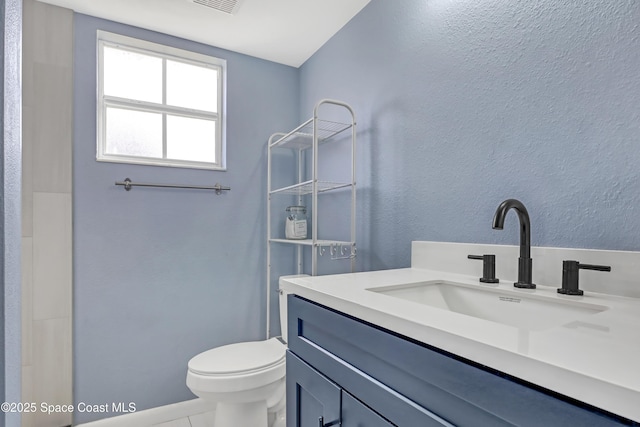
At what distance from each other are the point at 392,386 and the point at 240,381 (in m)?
1.06

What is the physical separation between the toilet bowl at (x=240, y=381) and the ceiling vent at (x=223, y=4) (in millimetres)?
1844

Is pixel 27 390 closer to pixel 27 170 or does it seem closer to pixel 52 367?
pixel 52 367

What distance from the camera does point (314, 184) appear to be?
1.66 m

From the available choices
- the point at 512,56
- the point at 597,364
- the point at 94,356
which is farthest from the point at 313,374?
the point at 94,356

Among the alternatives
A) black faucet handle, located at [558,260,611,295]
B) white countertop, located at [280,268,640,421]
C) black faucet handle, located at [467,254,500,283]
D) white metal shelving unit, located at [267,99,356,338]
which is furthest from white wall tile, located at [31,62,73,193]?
black faucet handle, located at [558,260,611,295]

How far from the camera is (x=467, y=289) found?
0.99m

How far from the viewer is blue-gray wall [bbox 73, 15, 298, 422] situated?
181 centimetres

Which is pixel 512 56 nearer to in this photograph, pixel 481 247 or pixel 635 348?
pixel 481 247

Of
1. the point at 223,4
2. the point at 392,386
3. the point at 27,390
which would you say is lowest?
the point at 27,390

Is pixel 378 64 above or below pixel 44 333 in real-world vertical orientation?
above

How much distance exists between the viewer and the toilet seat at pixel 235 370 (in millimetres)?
1455

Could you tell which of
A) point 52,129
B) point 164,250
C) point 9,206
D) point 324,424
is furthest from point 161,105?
point 324,424

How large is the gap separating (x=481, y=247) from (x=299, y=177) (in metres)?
1.49

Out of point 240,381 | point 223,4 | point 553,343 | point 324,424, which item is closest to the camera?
point 553,343
